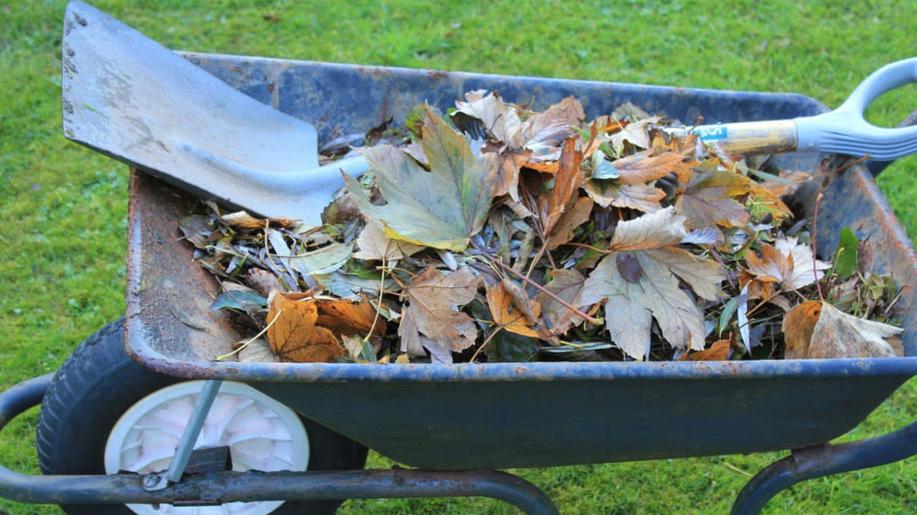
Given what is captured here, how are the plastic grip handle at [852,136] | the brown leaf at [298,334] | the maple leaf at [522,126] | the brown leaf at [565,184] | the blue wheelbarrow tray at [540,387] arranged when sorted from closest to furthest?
the blue wheelbarrow tray at [540,387], the brown leaf at [298,334], the brown leaf at [565,184], the maple leaf at [522,126], the plastic grip handle at [852,136]

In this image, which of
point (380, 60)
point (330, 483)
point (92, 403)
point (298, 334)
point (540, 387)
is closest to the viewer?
point (540, 387)

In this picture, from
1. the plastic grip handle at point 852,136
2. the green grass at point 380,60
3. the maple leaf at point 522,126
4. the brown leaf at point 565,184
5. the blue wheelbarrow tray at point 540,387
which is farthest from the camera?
the green grass at point 380,60

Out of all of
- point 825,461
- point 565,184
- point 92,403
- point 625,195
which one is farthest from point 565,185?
point 92,403

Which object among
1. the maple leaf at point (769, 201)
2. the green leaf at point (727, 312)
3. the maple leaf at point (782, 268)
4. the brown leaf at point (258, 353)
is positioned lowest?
the brown leaf at point (258, 353)

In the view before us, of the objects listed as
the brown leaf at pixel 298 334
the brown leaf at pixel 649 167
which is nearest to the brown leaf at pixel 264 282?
the brown leaf at pixel 298 334

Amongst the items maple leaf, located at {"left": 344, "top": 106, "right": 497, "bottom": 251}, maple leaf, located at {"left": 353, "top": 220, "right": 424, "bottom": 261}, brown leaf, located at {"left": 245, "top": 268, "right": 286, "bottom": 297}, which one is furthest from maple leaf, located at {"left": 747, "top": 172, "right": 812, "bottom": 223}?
brown leaf, located at {"left": 245, "top": 268, "right": 286, "bottom": 297}

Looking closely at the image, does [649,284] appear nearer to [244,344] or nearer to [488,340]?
[488,340]

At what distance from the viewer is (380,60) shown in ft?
11.6

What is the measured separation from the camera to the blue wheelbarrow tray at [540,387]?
115cm

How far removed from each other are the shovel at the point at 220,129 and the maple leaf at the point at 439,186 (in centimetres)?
29

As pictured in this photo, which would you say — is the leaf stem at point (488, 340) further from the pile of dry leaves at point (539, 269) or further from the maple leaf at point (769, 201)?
the maple leaf at point (769, 201)

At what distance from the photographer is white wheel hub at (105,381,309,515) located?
1.63 meters

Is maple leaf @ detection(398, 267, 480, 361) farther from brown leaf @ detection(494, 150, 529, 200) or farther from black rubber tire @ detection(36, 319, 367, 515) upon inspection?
black rubber tire @ detection(36, 319, 367, 515)

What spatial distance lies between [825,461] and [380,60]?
2.58m
